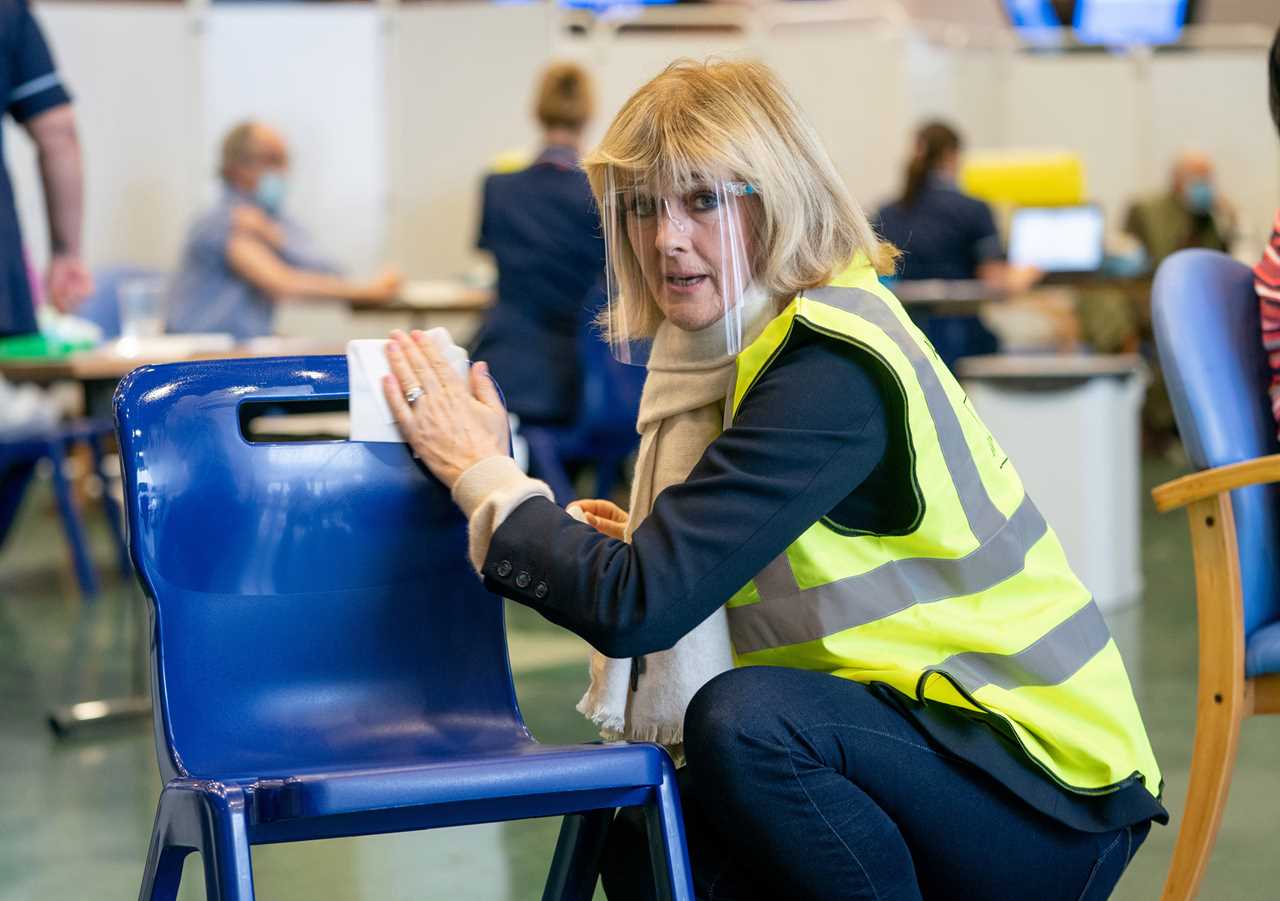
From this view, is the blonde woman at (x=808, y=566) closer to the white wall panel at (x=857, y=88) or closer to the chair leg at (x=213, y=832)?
the chair leg at (x=213, y=832)

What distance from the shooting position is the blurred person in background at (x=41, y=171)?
2828 millimetres

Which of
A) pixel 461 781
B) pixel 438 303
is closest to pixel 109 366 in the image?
pixel 438 303

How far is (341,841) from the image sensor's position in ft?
8.10

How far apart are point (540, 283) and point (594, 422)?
0.37 m

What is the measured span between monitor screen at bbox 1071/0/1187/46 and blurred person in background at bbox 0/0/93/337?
6300mm

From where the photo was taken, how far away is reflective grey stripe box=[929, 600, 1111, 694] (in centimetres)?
136

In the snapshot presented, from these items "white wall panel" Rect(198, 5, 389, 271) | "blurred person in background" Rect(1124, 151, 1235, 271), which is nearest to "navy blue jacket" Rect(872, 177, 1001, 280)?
"blurred person in background" Rect(1124, 151, 1235, 271)

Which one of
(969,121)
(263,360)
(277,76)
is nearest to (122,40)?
(277,76)

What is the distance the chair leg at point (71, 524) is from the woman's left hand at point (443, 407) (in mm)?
3192

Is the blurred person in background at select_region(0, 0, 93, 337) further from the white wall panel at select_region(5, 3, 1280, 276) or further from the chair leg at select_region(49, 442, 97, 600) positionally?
the white wall panel at select_region(5, 3, 1280, 276)

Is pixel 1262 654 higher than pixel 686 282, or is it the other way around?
pixel 686 282

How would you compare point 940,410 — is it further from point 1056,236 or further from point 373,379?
point 1056,236

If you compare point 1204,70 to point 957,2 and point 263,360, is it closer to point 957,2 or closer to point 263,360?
point 957,2

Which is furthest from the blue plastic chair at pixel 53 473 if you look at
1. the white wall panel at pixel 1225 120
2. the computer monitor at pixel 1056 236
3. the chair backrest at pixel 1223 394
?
the white wall panel at pixel 1225 120
